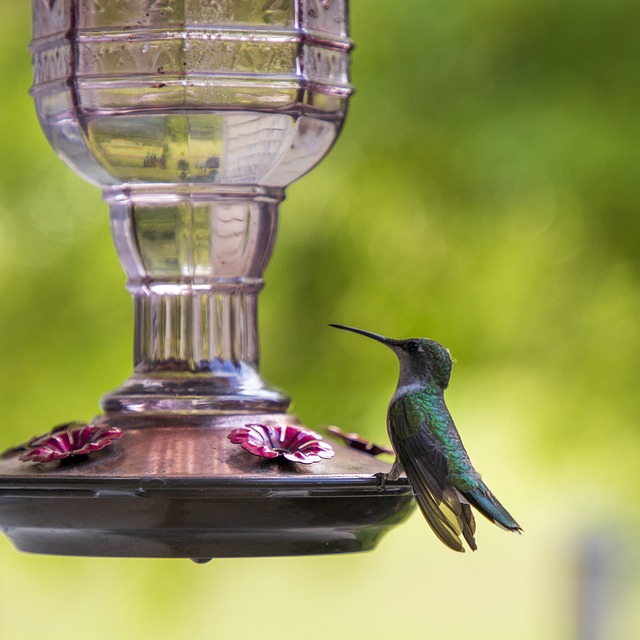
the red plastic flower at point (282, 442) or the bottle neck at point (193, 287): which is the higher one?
the bottle neck at point (193, 287)

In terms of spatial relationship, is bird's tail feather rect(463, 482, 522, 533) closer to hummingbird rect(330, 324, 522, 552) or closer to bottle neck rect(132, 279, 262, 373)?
hummingbird rect(330, 324, 522, 552)

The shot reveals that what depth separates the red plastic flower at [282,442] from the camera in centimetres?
252

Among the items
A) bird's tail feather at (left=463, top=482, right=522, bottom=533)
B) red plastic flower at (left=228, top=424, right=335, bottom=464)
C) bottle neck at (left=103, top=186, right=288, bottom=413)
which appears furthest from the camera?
bottle neck at (left=103, top=186, right=288, bottom=413)

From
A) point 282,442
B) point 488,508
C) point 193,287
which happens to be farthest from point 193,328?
point 488,508

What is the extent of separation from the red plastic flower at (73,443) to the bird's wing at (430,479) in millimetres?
633

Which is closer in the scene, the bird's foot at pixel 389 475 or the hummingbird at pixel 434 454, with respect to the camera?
the bird's foot at pixel 389 475

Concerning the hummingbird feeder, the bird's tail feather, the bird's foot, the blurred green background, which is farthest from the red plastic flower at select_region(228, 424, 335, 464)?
the blurred green background

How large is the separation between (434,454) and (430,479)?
0.41ft

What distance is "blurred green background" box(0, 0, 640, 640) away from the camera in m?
6.10

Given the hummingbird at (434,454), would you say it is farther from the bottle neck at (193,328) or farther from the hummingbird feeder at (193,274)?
the bottle neck at (193,328)

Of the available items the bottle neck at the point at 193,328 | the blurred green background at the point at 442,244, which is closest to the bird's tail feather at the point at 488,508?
the bottle neck at the point at 193,328

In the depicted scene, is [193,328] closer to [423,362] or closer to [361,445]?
[361,445]

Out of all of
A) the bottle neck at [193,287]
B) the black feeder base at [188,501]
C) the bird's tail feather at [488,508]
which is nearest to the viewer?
the black feeder base at [188,501]

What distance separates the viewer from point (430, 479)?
2729 mm
